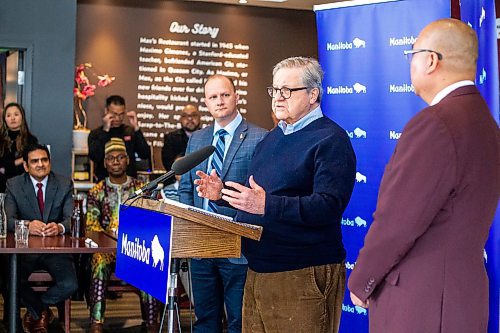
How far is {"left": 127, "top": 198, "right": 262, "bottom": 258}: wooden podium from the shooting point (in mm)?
2758

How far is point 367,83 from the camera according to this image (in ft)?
14.7

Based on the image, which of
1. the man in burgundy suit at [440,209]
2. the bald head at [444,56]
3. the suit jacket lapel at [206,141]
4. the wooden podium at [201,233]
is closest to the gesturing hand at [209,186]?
the wooden podium at [201,233]

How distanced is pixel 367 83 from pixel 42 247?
80.6 inches

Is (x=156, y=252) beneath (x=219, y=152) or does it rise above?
beneath

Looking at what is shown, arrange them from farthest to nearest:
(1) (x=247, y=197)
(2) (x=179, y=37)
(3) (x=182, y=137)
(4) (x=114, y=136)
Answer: (2) (x=179, y=37)
(3) (x=182, y=137)
(4) (x=114, y=136)
(1) (x=247, y=197)

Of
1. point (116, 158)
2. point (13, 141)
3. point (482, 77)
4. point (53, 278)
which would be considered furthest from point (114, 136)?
point (482, 77)

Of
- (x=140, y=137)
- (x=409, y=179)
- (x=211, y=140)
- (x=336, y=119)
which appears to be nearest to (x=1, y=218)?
(x=211, y=140)

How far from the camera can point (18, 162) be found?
690 cm

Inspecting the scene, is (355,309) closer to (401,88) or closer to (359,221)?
(359,221)

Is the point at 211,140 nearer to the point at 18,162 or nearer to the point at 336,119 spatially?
the point at 336,119

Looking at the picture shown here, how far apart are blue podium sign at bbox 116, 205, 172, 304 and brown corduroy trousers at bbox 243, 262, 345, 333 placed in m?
0.48

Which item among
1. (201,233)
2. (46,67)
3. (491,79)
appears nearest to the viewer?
(201,233)

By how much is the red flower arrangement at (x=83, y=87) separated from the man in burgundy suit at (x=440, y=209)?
313 inches

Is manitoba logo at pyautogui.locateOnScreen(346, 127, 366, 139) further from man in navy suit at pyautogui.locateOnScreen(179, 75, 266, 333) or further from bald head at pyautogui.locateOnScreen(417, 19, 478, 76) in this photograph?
bald head at pyautogui.locateOnScreen(417, 19, 478, 76)
